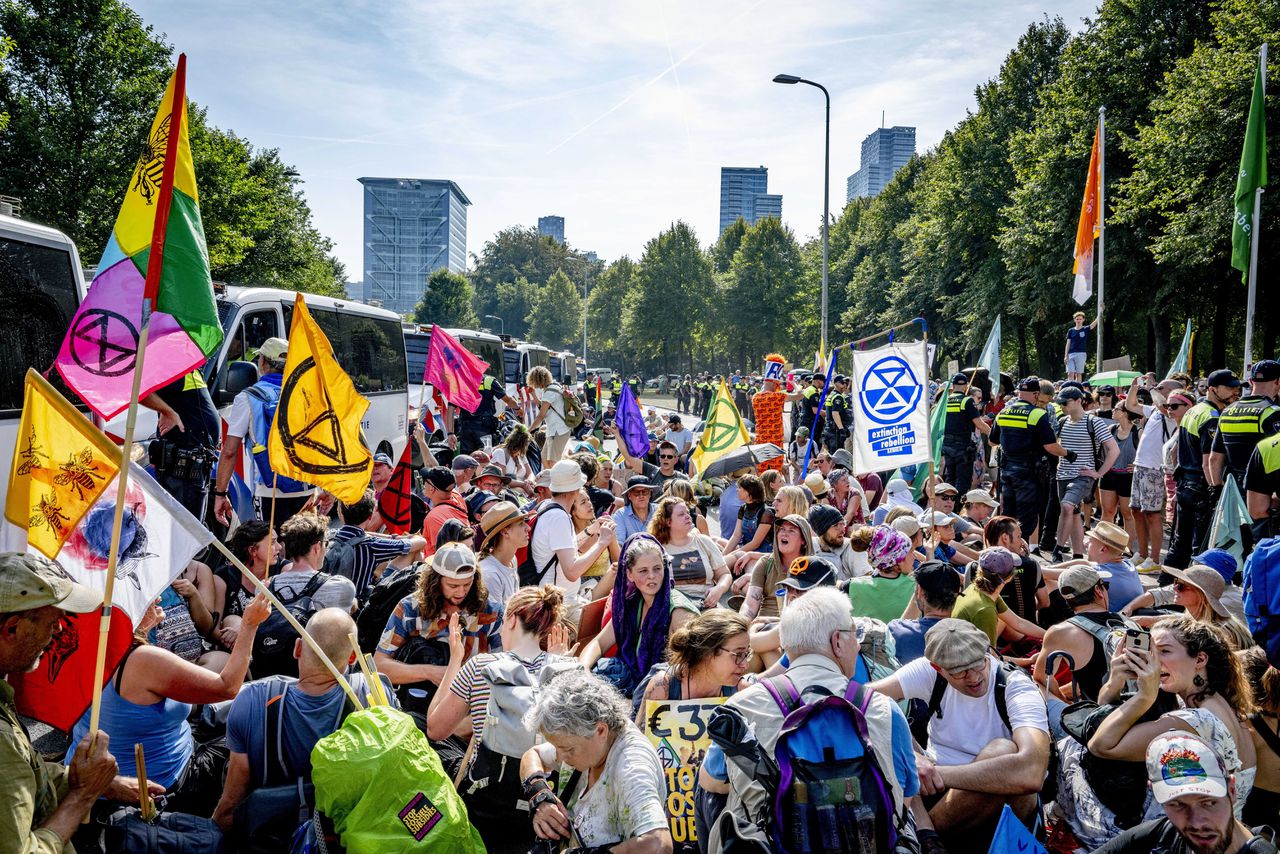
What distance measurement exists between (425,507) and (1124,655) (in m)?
6.12

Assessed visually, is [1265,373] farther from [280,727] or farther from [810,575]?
[280,727]

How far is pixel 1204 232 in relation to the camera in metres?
23.9

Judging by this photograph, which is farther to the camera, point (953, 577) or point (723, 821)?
point (953, 577)

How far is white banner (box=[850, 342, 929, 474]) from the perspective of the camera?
7.74 meters

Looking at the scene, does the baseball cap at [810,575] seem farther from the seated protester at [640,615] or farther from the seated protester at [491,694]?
the seated protester at [491,694]

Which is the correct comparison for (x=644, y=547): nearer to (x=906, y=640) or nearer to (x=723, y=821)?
(x=906, y=640)

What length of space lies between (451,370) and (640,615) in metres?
8.16

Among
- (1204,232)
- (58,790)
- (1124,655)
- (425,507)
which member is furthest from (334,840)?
(1204,232)

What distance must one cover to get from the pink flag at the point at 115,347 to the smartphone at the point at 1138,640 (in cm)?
432

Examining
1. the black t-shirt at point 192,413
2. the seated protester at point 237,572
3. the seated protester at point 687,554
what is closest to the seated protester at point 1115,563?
the seated protester at point 687,554

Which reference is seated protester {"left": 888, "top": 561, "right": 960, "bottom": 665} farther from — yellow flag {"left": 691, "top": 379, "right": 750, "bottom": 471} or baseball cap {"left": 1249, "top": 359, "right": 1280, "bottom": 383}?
yellow flag {"left": 691, "top": 379, "right": 750, "bottom": 471}

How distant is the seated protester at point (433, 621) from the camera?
4695mm

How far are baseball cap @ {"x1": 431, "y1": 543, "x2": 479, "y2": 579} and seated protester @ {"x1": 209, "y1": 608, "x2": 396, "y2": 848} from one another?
1036mm

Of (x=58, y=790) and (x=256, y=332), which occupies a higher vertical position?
(x=256, y=332)
